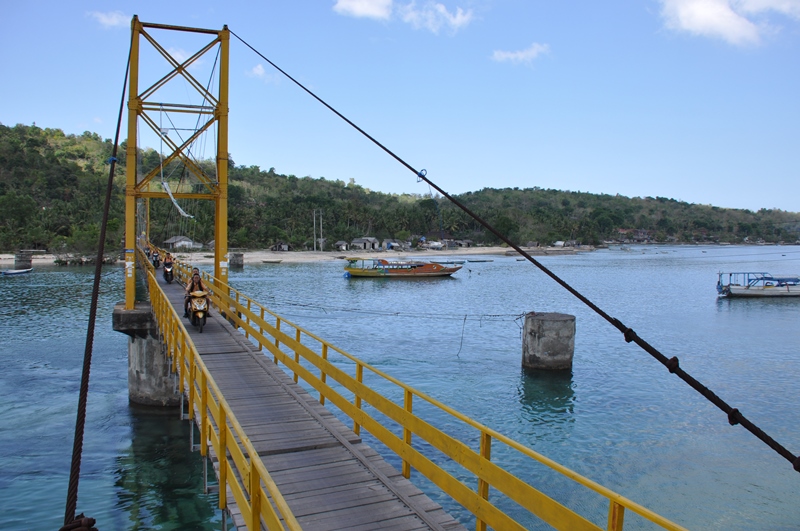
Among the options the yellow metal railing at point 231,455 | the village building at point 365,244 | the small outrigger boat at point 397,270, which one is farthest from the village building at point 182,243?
the yellow metal railing at point 231,455

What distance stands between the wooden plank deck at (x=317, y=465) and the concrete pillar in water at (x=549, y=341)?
13.5 meters

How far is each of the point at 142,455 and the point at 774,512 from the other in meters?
14.7

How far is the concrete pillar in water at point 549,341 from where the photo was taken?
23.4 metres

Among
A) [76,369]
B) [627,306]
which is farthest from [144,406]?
[627,306]

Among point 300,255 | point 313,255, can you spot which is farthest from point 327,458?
point 313,255

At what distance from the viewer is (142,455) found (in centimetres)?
1545

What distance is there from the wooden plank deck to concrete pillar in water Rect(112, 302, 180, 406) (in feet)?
20.3

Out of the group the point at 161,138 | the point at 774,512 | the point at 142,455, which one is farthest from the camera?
the point at 161,138

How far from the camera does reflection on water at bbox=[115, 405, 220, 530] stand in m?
12.3

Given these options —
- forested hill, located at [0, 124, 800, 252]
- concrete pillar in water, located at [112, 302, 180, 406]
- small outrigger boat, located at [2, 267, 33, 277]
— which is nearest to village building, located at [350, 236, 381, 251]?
forested hill, located at [0, 124, 800, 252]

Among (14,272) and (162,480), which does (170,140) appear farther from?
(14,272)

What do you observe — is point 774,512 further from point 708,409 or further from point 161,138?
point 161,138

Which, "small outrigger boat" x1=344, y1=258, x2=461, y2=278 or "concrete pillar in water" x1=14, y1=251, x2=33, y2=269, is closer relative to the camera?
"concrete pillar in water" x1=14, y1=251, x2=33, y2=269

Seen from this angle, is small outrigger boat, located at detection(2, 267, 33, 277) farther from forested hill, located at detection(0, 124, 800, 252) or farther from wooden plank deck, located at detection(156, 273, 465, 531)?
wooden plank deck, located at detection(156, 273, 465, 531)
